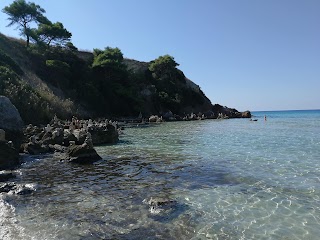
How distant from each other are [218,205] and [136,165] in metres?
7.77

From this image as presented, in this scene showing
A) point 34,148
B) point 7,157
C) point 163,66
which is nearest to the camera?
point 7,157

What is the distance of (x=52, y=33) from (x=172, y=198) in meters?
60.3

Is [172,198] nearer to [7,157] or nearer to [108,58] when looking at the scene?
[7,157]

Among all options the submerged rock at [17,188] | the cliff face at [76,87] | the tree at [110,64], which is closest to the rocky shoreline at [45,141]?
the submerged rock at [17,188]

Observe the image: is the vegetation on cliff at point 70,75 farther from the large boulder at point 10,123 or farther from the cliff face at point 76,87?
the large boulder at point 10,123

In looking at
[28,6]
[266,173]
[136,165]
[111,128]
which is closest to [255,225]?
[266,173]

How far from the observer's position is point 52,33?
6306 centimetres

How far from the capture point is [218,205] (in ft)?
33.3

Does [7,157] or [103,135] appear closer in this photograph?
[7,157]

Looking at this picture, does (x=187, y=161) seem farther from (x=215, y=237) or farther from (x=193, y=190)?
(x=215, y=237)

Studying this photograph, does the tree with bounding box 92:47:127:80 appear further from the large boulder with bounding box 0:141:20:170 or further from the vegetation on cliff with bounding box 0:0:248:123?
the large boulder with bounding box 0:141:20:170

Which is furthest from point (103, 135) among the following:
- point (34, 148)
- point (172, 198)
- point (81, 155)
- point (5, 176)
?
point (172, 198)

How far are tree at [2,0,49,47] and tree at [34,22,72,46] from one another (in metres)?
2.06

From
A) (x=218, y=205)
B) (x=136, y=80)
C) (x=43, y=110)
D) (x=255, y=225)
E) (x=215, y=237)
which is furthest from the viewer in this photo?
(x=136, y=80)
